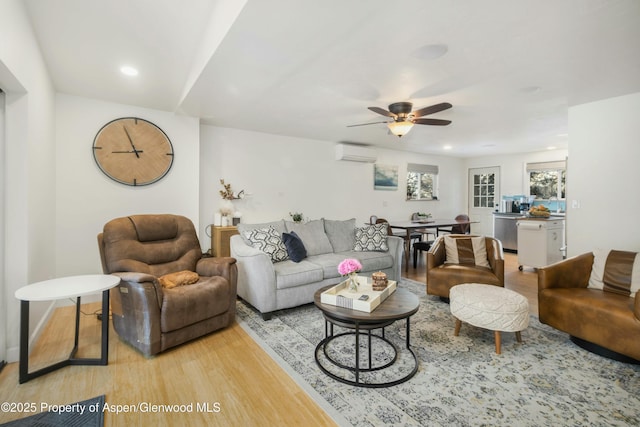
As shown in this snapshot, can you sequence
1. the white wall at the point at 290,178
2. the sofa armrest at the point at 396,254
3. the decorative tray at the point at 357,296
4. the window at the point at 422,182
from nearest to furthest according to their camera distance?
the decorative tray at the point at 357,296 → the sofa armrest at the point at 396,254 → the white wall at the point at 290,178 → the window at the point at 422,182

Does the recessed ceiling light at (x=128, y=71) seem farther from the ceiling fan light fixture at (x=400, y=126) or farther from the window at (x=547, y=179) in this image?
the window at (x=547, y=179)

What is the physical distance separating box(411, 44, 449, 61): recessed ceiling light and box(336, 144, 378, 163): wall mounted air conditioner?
3.56 metres

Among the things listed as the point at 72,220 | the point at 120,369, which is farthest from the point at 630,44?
the point at 72,220

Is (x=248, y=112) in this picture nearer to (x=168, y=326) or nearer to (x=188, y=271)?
(x=188, y=271)

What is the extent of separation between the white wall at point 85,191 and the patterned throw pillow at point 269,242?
1.46 meters

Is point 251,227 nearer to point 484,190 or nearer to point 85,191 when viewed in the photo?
point 85,191

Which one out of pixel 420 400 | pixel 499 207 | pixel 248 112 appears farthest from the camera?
pixel 499 207

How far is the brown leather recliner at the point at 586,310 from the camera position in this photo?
2.10m

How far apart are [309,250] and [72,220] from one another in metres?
2.85

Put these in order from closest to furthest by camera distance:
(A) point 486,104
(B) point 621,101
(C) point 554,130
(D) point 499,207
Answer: (B) point 621,101 → (A) point 486,104 → (C) point 554,130 → (D) point 499,207

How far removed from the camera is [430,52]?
2.34 meters

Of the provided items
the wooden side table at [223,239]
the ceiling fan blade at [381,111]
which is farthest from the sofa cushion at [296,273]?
the ceiling fan blade at [381,111]

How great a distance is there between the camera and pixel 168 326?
7.68 ft

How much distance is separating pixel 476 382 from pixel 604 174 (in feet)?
10.5
